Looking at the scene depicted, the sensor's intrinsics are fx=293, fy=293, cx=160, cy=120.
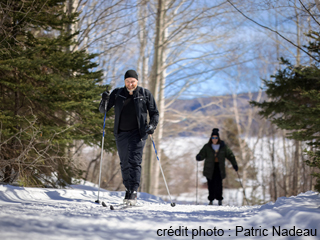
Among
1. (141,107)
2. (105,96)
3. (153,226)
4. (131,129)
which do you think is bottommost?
(153,226)

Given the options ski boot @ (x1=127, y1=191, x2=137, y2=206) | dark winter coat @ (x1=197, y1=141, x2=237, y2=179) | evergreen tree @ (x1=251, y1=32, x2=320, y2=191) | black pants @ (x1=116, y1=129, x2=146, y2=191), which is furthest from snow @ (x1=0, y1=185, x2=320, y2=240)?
dark winter coat @ (x1=197, y1=141, x2=237, y2=179)

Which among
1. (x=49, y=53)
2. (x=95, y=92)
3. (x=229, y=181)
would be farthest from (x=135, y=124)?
(x=229, y=181)

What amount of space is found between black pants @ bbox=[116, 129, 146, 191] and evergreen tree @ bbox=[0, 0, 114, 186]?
131cm

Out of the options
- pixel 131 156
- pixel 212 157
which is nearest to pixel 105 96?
pixel 131 156

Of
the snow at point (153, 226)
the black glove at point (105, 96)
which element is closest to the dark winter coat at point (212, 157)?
the black glove at point (105, 96)

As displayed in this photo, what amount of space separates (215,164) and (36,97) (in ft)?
14.8

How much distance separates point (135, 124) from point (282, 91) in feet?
14.9

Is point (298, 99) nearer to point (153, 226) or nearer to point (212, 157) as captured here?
point (212, 157)

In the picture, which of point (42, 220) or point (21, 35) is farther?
point (21, 35)

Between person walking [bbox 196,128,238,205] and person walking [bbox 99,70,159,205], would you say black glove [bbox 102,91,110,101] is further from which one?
person walking [bbox 196,128,238,205]

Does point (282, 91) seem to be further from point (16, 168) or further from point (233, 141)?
point (233, 141)

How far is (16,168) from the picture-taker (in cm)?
535

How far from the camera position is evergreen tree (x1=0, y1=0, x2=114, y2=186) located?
5180 mm

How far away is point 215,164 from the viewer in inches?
295
